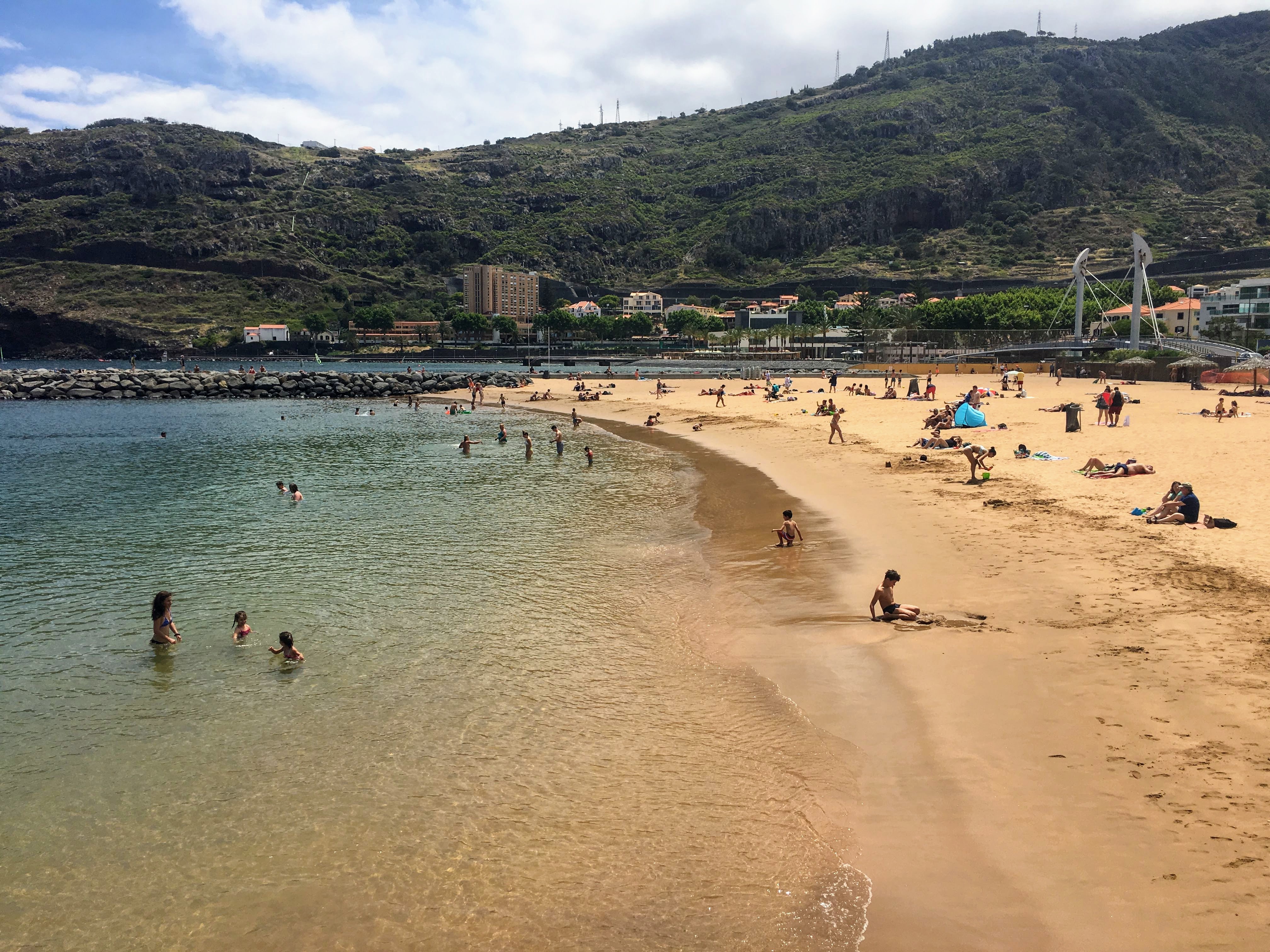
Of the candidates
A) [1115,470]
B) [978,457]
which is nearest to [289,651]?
[978,457]

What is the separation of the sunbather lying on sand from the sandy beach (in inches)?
12.4

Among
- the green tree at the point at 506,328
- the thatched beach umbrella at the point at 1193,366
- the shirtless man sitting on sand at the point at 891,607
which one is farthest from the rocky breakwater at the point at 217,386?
the green tree at the point at 506,328

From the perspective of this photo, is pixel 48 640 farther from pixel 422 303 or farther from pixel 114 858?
pixel 422 303

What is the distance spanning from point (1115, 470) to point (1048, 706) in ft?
46.7

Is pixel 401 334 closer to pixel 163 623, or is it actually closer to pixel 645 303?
pixel 645 303

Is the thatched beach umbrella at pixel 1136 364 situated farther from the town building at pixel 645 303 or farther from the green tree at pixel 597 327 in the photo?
the town building at pixel 645 303

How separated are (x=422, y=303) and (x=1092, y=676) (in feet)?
645

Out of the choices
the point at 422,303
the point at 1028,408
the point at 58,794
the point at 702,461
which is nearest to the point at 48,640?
the point at 58,794

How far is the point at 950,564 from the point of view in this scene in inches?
562

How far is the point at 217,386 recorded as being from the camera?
82000 millimetres

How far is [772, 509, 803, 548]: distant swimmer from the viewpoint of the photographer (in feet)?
55.1

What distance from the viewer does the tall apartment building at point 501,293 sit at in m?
188

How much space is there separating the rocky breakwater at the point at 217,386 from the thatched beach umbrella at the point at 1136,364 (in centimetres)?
5849

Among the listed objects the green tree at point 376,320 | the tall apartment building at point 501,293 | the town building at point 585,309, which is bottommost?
the green tree at point 376,320
